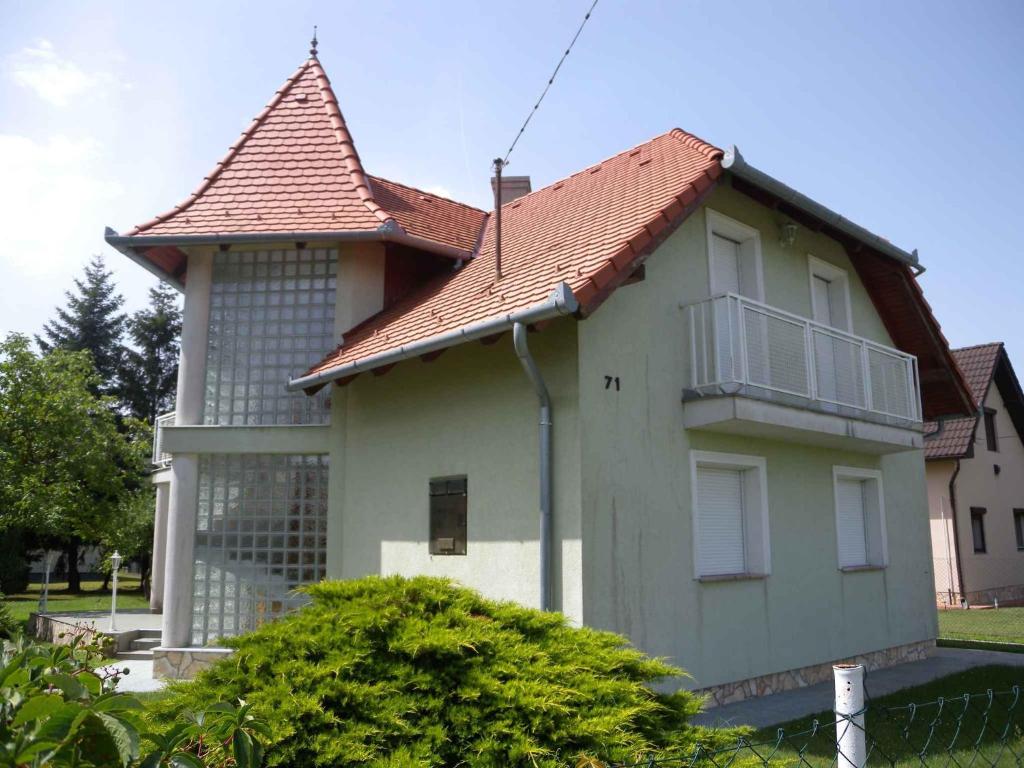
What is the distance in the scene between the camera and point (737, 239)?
1070 cm

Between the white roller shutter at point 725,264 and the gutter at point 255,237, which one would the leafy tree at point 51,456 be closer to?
the gutter at point 255,237

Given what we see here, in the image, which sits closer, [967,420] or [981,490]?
[967,420]

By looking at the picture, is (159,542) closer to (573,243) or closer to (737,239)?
(573,243)

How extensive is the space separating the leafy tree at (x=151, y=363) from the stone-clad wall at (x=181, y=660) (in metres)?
31.3

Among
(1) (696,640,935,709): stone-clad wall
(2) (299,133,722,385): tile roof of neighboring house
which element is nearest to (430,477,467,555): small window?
(2) (299,133,722,385): tile roof of neighboring house

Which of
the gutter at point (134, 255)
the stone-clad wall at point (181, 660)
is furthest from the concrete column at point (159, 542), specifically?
the stone-clad wall at point (181, 660)

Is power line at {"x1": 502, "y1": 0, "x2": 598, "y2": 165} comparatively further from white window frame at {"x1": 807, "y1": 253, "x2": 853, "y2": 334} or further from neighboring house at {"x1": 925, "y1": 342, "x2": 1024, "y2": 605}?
neighboring house at {"x1": 925, "y1": 342, "x2": 1024, "y2": 605}

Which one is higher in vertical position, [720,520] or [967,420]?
[967,420]

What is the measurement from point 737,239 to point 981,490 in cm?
1686

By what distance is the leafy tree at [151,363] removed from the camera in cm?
3909

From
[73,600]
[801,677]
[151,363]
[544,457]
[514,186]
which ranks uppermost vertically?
[151,363]

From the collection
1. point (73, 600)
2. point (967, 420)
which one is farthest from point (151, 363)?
point (967, 420)

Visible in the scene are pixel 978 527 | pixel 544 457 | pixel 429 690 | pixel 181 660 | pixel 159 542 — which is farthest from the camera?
pixel 978 527

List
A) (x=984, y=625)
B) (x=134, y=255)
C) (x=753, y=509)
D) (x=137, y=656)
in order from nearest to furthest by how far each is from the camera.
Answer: (x=753, y=509), (x=134, y=255), (x=137, y=656), (x=984, y=625)
